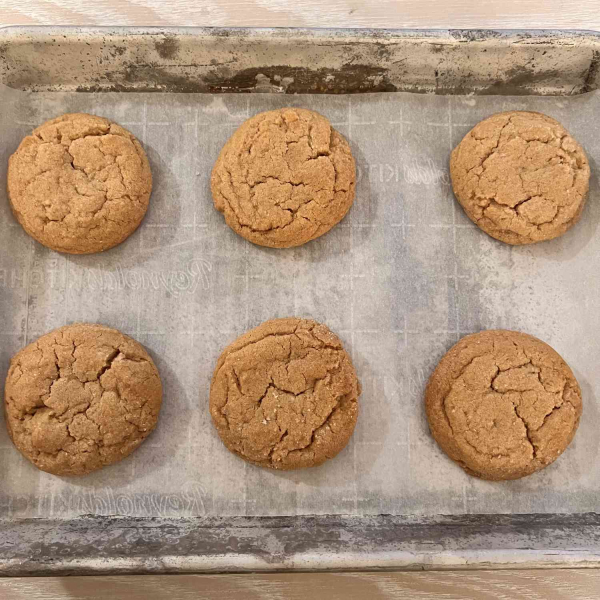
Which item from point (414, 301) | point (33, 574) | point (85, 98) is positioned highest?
point (85, 98)

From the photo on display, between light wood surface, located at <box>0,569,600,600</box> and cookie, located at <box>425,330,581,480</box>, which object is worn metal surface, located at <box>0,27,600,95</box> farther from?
light wood surface, located at <box>0,569,600,600</box>

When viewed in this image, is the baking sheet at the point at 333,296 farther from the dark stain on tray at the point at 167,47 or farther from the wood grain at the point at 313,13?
the wood grain at the point at 313,13

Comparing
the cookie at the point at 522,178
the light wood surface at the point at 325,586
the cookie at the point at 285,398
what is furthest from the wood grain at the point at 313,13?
the light wood surface at the point at 325,586

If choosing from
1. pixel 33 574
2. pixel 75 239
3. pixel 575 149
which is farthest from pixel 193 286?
pixel 575 149

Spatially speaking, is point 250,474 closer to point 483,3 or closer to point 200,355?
point 200,355

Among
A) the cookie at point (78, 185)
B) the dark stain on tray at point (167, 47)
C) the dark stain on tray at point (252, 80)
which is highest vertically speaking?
the dark stain on tray at point (167, 47)

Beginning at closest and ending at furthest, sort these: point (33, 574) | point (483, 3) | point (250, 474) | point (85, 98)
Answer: point (33, 574)
point (250, 474)
point (85, 98)
point (483, 3)

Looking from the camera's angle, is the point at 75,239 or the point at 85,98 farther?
the point at 85,98
